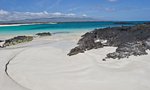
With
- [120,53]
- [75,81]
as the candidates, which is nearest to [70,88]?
[75,81]

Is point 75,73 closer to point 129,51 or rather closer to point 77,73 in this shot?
point 77,73

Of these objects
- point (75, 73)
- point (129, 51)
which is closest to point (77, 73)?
point (75, 73)

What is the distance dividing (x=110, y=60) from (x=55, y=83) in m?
2.96

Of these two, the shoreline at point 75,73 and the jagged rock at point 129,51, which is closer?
the shoreline at point 75,73

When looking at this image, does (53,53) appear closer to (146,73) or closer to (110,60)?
(110,60)

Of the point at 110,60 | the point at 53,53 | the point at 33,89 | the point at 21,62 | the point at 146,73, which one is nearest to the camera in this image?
the point at 33,89

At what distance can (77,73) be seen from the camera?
7895mm

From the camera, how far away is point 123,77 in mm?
7328

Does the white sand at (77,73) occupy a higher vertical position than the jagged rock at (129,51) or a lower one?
lower

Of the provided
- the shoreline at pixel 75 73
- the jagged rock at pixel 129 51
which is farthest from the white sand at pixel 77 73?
the jagged rock at pixel 129 51

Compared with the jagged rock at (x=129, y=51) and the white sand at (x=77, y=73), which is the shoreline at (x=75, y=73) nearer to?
the white sand at (x=77, y=73)

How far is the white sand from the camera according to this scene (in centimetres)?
681

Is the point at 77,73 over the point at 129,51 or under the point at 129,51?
under

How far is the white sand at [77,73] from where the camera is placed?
6.81 m
